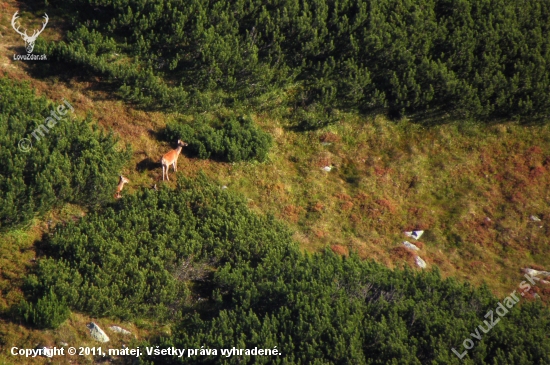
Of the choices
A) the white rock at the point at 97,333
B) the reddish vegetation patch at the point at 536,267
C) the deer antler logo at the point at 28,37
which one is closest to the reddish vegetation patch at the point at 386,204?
the reddish vegetation patch at the point at 536,267

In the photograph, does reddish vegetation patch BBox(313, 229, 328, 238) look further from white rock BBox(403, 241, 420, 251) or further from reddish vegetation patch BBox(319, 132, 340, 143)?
reddish vegetation patch BBox(319, 132, 340, 143)

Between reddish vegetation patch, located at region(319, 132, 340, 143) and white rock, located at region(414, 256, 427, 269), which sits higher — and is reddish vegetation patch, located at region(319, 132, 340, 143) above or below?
above

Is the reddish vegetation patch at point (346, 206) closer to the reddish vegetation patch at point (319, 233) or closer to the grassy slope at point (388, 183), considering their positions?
the grassy slope at point (388, 183)

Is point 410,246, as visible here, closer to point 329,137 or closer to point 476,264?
point 476,264

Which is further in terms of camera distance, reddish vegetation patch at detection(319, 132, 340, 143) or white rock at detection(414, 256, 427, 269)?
reddish vegetation patch at detection(319, 132, 340, 143)

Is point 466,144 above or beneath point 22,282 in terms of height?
beneath

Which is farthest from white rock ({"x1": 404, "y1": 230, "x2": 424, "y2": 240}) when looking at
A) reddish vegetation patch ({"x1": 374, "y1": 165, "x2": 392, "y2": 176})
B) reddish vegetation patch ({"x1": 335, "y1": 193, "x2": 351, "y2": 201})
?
reddish vegetation patch ({"x1": 374, "y1": 165, "x2": 392, "y2": 176})

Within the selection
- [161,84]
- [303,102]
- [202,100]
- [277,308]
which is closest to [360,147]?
[303,102]

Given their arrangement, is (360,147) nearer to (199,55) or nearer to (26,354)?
(199,55)
